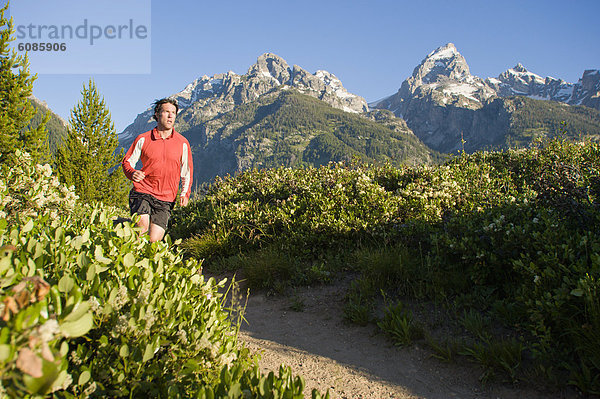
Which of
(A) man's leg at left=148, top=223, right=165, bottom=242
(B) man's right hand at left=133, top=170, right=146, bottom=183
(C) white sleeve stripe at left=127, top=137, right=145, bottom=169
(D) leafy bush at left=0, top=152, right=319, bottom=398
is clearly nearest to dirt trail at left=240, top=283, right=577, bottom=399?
(D) leafy bush at left=0, top=152, right=319, bottom=398

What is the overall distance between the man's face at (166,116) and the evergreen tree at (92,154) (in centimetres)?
1614

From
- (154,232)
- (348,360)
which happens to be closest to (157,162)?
(154,232)

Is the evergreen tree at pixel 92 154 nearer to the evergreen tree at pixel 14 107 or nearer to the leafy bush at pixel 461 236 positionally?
the evergreen tree at pixel 14 107

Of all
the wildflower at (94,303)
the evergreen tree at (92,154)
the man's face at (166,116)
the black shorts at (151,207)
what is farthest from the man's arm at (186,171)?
the evergreen tree at (92,154)

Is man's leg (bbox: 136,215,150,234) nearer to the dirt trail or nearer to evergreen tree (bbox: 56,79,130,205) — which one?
the dirt trail

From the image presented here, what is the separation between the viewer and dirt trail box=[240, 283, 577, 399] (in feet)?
10.0

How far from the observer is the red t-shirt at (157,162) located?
504 cm

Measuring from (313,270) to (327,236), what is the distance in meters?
1.01

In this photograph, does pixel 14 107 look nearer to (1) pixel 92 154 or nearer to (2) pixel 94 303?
(1) pixel 92 154

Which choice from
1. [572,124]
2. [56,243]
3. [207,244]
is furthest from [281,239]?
[572,124]

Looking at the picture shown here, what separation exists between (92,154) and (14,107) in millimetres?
6267

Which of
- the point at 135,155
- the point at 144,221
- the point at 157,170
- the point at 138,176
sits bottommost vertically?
the point at 144,221

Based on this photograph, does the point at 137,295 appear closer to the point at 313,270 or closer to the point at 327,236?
the point at 313,270

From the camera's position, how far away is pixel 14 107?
47.4 feet
